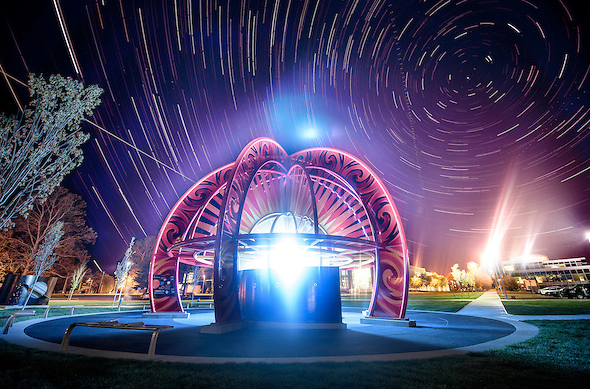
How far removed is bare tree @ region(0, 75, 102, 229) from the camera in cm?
1081

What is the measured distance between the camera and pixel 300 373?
5.38 meters

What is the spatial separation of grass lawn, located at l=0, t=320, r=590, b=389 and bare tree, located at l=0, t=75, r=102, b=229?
7310 millimetres

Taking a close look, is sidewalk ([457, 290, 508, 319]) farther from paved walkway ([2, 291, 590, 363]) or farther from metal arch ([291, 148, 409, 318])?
paved walkway ([2, 291, 590, 363])

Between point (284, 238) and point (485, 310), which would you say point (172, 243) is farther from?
point (485, 310)

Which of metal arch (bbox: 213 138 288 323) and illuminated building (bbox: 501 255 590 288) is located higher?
illuminated building (bbox: 501 255 590 288)

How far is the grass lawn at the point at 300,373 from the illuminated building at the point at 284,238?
5.18 metres

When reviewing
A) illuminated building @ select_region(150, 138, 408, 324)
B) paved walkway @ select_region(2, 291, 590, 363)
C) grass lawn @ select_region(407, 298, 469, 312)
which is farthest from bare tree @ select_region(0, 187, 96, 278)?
grass lawn @ select_region(407, 298, 469, 312)

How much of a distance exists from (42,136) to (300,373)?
45.6ft

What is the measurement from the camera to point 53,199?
3300 cm

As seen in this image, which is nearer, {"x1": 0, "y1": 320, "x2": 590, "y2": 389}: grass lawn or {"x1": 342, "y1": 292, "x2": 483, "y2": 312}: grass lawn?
{"x1": 0, "y1": 320, "x2": 590, "y2": 389}: grass lawn

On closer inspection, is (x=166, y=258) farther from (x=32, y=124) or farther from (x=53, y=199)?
(x=53, y=199)

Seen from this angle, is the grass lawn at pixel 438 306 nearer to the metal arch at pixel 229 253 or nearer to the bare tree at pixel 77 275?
the metal arch at pixel 229 253

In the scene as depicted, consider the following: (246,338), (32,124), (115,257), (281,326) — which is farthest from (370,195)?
(115,257)

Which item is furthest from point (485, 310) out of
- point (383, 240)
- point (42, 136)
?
point (42, 136)
